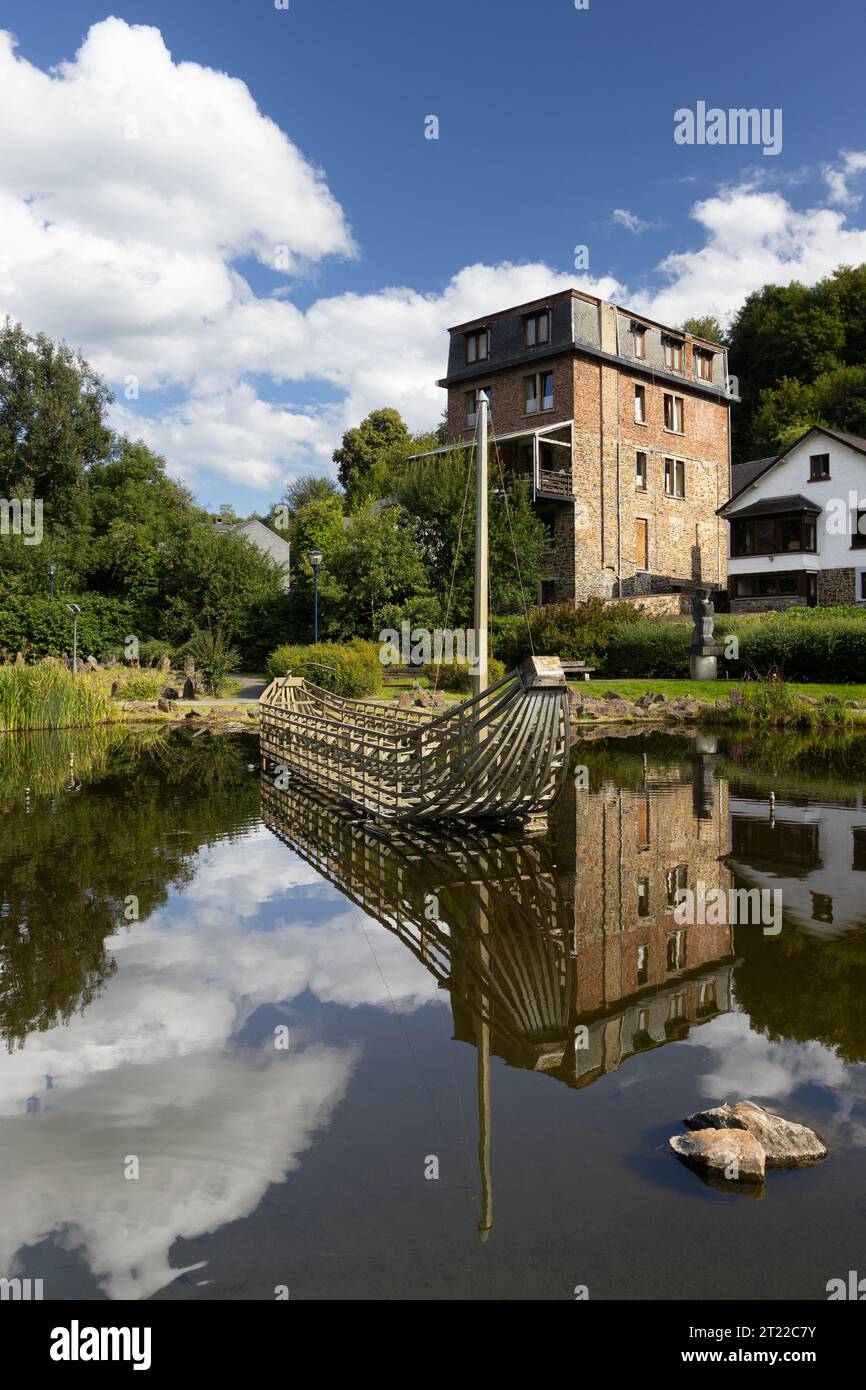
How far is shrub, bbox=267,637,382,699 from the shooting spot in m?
25.2

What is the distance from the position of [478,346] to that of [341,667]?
20546 mm

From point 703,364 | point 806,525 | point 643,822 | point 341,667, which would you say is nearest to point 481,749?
point 643,822

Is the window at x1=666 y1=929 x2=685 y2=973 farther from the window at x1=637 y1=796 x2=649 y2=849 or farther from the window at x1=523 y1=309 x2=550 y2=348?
the window at x1=523 y1=309 x2=550 y2=348

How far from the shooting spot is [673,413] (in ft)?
132

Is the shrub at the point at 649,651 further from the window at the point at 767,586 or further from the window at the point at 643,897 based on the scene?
the window at the point at 643,897

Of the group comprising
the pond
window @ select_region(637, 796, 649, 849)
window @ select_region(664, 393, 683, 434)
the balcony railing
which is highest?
window @ select_region(664, 393, 683, 434)

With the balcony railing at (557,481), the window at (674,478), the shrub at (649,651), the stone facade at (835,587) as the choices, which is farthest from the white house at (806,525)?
the shrub at (649,651)

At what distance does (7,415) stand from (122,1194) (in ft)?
151

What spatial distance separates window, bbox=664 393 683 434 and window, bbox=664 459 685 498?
140 centimetres

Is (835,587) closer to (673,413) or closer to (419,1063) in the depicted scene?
(673,413)

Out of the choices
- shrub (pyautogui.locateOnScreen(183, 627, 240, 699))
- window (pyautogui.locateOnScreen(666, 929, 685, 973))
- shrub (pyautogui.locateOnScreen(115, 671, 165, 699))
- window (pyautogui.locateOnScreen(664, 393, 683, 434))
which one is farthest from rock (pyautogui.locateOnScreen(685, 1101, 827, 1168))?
window (pyautogui.locateOnScreen(664, 393, 683, 434))

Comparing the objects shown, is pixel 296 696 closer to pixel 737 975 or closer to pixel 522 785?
pixel 522 785

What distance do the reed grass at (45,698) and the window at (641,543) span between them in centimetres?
2393
